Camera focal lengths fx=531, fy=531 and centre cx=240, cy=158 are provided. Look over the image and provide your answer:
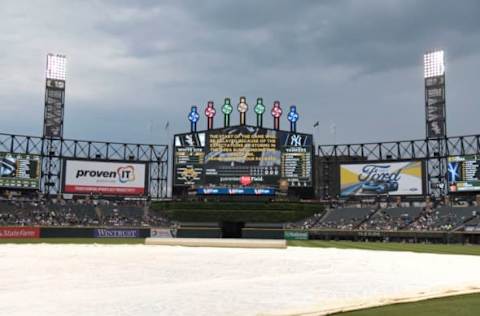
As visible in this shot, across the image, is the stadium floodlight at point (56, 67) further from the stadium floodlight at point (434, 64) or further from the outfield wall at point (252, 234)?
the stadium floodlight at point (434, 64)

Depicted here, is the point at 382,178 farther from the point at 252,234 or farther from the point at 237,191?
the point at 237,191

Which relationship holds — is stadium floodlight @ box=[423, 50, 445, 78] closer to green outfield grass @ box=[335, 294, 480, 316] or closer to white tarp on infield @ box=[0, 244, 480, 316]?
white tarp on infield @ box=[0, 244, 480, 316]

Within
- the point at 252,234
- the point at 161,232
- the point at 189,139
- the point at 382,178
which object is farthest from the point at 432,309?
the point at 382,178

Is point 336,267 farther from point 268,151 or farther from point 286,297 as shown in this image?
point 268,151

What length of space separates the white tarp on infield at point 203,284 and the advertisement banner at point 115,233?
4015 cm

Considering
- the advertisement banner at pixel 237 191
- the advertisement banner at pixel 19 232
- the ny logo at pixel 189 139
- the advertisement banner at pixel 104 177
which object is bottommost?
the advertisement banner at pixel 19 232

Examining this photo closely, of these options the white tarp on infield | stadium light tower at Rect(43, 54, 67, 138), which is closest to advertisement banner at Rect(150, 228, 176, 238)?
stadium light tower at Rect(43, 54, 67, 138)

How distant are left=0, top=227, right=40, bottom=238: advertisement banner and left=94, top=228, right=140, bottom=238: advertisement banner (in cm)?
870

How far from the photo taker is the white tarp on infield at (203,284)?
1662cm

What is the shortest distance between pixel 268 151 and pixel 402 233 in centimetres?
2583

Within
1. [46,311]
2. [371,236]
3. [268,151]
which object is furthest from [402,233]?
[46,311]

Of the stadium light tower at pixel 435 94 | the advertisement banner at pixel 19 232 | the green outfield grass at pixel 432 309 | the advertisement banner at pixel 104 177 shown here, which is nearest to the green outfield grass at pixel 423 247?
the stadium light tower at pixel 435 94

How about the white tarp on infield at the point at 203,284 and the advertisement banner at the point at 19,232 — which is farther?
the advertisement banner at the point at 19,232

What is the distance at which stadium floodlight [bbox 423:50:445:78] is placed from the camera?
8712 cm
